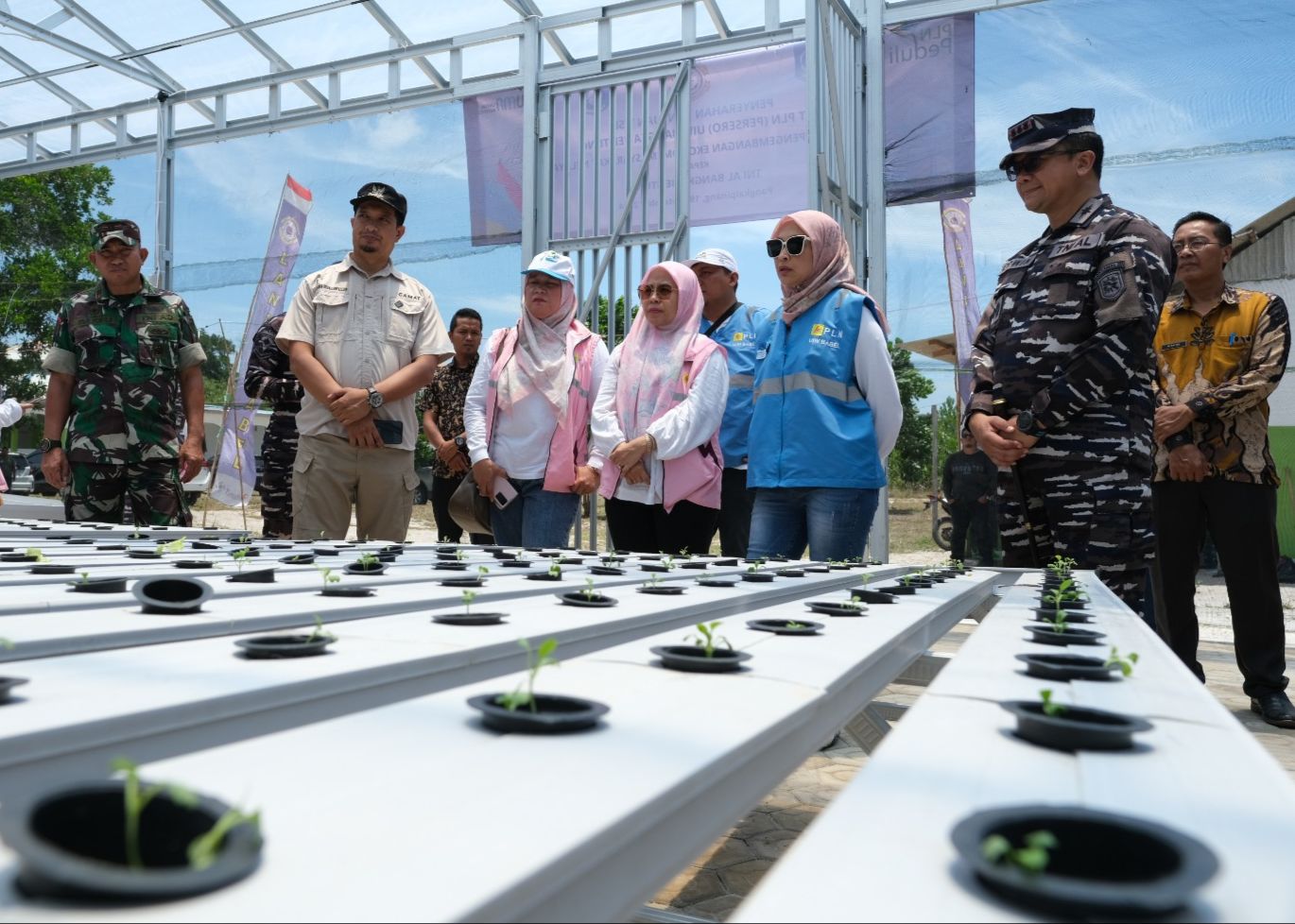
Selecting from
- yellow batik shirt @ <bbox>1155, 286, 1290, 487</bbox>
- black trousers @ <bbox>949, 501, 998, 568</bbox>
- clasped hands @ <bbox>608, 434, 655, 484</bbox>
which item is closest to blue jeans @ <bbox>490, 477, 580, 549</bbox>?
clasped hands @ <bbox>608, 434, 655, 484</bbox>

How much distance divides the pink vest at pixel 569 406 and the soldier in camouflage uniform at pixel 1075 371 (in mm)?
Result: 1498

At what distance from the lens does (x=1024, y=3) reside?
469 centimetres

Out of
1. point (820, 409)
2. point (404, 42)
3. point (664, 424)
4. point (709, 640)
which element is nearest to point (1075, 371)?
point (820, 409)

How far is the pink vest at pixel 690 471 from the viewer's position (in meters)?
3.34

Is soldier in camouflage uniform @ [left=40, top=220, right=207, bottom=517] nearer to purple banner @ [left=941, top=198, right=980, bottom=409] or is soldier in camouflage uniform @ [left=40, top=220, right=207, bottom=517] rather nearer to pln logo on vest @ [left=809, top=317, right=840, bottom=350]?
pln logo on vest @ [left=809, top=317, right=840, bottom=350]

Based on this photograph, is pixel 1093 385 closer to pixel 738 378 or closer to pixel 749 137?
pixel 738 378

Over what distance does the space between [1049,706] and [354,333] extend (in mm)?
3232

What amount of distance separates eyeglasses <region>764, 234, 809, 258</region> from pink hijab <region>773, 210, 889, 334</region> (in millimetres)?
28

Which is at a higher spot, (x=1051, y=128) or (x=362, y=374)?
(x=1051, y=128)

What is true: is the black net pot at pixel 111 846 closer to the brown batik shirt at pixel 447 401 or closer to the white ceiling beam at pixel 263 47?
the brown batik shirt at pixel 447 401

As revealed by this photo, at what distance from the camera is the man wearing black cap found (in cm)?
345

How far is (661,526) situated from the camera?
3441 mm

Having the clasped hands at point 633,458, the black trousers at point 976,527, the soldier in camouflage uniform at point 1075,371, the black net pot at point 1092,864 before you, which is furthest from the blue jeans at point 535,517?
the black trousers at point 976,527

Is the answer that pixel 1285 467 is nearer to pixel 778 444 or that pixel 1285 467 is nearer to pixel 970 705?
pixel 778 444
